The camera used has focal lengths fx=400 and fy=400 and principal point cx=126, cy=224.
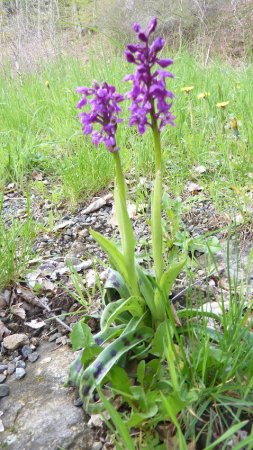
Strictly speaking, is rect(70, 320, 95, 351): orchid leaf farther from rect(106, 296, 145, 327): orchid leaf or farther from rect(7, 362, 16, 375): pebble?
rect(7, 362, 16, 375): pebble

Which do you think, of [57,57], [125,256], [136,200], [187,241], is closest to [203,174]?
[136,200]

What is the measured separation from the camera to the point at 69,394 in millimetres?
1248

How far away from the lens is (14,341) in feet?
4.82

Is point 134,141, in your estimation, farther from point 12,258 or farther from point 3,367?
point 3,367

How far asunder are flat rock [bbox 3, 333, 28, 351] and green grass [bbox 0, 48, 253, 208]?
107 centimetres

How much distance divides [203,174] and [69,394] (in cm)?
155

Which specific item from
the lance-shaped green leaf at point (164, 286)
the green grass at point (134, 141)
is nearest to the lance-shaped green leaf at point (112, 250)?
the lance-shaped green leaf at point (164, 286)

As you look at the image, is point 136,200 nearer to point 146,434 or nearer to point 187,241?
point 187,241

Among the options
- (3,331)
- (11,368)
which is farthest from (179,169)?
(11,368)

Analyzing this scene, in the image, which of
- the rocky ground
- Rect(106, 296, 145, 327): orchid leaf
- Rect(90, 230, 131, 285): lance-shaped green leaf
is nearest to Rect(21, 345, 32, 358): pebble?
the rocky ground

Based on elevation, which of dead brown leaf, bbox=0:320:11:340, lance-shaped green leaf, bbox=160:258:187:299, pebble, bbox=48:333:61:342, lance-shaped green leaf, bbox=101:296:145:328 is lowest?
pebble, bbox=48:333:61:342

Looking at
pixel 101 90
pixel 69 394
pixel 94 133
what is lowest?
pixel 69 394

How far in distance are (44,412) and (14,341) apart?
1.13ft

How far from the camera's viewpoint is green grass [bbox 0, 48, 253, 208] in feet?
7.74
